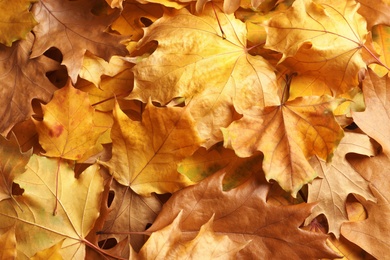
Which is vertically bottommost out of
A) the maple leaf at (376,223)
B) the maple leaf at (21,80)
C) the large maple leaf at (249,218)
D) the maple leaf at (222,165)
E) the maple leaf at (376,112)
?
the maple leaf at (376,223)

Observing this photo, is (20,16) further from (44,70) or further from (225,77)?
(225,77)

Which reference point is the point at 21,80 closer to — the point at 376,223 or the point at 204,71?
the point at 204,71

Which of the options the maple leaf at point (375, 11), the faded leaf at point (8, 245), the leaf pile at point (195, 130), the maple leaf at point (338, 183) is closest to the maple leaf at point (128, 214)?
the leaf pile at point (195, 130)

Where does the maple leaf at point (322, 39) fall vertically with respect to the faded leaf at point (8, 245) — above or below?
above

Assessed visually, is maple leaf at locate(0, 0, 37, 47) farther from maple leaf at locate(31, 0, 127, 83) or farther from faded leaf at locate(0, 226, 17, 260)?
faded leaf at locate(0, 226, 17, 260)

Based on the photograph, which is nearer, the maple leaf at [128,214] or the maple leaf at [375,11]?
the maple leaf at [128,214]

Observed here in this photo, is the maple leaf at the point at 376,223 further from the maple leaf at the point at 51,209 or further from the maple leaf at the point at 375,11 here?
the maple leaf at the point at 51,209

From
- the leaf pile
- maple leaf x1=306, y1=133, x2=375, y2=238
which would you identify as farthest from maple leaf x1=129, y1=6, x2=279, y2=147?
maple leaf x1=306, y1=133, x2=375, y2=238

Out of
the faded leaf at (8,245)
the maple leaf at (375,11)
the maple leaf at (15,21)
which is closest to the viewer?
the faded leaf at (8,245)

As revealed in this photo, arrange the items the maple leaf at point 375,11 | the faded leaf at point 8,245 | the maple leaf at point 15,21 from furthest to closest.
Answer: the maple leaf at point 375,11
the maple leaf at point 15,21
the faded leaf at point 8,245
